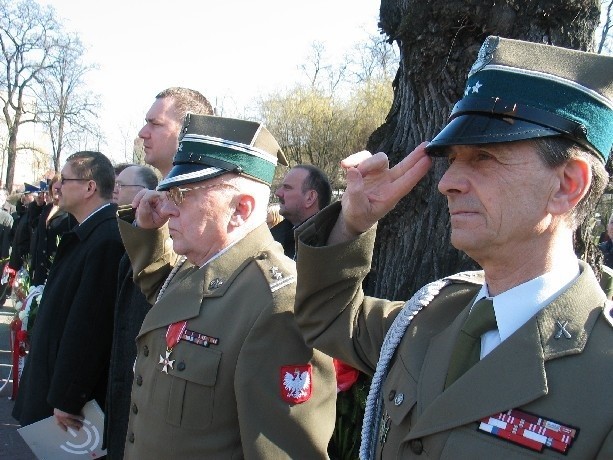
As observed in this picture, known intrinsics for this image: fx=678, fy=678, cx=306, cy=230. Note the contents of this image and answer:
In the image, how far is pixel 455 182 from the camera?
4.98 ft

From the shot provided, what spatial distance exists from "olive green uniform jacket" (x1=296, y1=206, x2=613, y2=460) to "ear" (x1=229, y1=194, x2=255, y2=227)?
32.8 inches

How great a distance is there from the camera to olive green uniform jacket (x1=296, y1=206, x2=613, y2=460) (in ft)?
4.30

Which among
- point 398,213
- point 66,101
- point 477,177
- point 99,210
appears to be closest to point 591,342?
point 477,177

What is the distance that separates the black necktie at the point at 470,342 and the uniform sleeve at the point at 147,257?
1800 millimetres

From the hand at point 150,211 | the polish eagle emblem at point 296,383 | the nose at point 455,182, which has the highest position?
the nose at point 455,182

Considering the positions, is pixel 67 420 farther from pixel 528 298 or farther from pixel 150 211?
pixel 528 298

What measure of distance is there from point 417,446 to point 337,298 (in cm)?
46

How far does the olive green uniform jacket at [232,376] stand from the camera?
86.7 inches

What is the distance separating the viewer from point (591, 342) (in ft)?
4.50

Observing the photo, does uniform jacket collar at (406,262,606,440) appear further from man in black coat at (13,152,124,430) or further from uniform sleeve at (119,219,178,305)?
man in black coat at (13,152,124,430)

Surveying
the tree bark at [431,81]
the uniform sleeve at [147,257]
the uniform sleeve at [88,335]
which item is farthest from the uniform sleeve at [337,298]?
the uniform sleeve at [88,335]

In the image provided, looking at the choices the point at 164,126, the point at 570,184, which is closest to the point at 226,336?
the point at 570,184

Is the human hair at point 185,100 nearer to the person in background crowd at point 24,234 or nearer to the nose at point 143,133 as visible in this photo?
the nose at point 143,133

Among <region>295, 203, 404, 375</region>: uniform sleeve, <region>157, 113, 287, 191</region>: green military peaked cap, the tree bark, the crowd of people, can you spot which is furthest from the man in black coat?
<region>295, 203, 404, 375</region>: uniform sleeve
